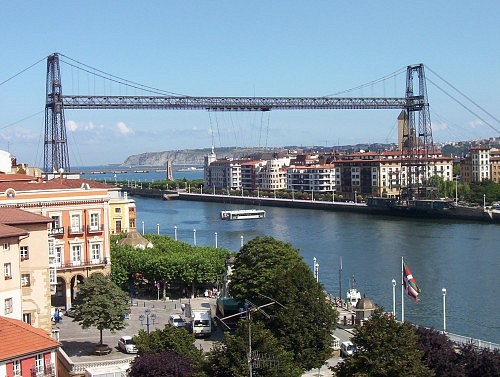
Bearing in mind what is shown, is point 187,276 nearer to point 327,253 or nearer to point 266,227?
point 327,253

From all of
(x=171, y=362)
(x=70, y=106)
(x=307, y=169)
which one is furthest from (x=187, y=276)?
(x=307, y=169)

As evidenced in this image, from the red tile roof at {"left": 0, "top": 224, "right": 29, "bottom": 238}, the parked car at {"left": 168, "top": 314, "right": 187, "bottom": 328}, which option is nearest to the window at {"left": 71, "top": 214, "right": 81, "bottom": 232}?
the parked car at {"left": 168, "top": 314, "right": 187, "bottom": 328}

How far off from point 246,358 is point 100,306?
2810mm

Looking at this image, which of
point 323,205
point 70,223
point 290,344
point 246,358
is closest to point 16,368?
point 246,358

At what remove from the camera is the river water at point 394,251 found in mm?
10964

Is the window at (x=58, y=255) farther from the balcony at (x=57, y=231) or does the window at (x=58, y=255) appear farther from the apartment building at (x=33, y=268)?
the apartment building at (x=33, y=268)

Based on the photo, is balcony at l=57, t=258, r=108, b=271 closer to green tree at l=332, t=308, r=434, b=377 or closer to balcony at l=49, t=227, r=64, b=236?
balcony at l=49, t=227, r=64, b=236

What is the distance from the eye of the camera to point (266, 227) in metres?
26.0

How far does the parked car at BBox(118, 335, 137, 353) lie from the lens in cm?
755

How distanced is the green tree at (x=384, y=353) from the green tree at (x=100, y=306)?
9.23 feet

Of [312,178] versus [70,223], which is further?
[312,178]

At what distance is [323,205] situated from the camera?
34.0 m

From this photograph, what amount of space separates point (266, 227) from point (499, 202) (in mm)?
9031

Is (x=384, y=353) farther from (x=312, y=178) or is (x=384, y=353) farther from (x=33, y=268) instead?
(x=312, y=178)
